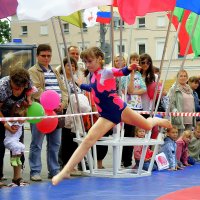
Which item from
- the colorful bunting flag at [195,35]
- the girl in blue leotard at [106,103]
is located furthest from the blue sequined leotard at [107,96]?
the colorful bunting flag at [195,35]

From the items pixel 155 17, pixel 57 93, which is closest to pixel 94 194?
pixel 57 93

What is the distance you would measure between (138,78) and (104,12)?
6.88ft

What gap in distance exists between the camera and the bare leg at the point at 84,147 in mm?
7375

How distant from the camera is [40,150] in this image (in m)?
9.28

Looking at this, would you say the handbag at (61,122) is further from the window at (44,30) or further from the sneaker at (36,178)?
the window at (44,30)

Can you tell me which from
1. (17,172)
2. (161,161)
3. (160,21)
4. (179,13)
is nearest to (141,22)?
(160,21)

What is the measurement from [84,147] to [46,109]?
164 cm

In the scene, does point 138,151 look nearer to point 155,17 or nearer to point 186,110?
point 186,110

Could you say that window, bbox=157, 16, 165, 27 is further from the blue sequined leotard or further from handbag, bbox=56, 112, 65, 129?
the blue sequined leotard

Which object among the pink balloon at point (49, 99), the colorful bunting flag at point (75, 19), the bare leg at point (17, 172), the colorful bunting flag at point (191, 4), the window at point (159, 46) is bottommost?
the bare leg at point (17, 172)

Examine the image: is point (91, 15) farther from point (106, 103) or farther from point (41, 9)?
point (106, 103)

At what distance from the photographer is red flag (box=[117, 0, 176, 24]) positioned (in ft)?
27.8

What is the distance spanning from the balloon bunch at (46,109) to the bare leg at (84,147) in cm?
118

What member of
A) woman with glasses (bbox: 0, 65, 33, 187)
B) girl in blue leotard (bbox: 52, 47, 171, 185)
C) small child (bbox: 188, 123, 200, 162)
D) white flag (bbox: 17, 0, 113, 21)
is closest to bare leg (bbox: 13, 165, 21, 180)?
woman with glasses (bbox: 0, 65, 33, 187)
